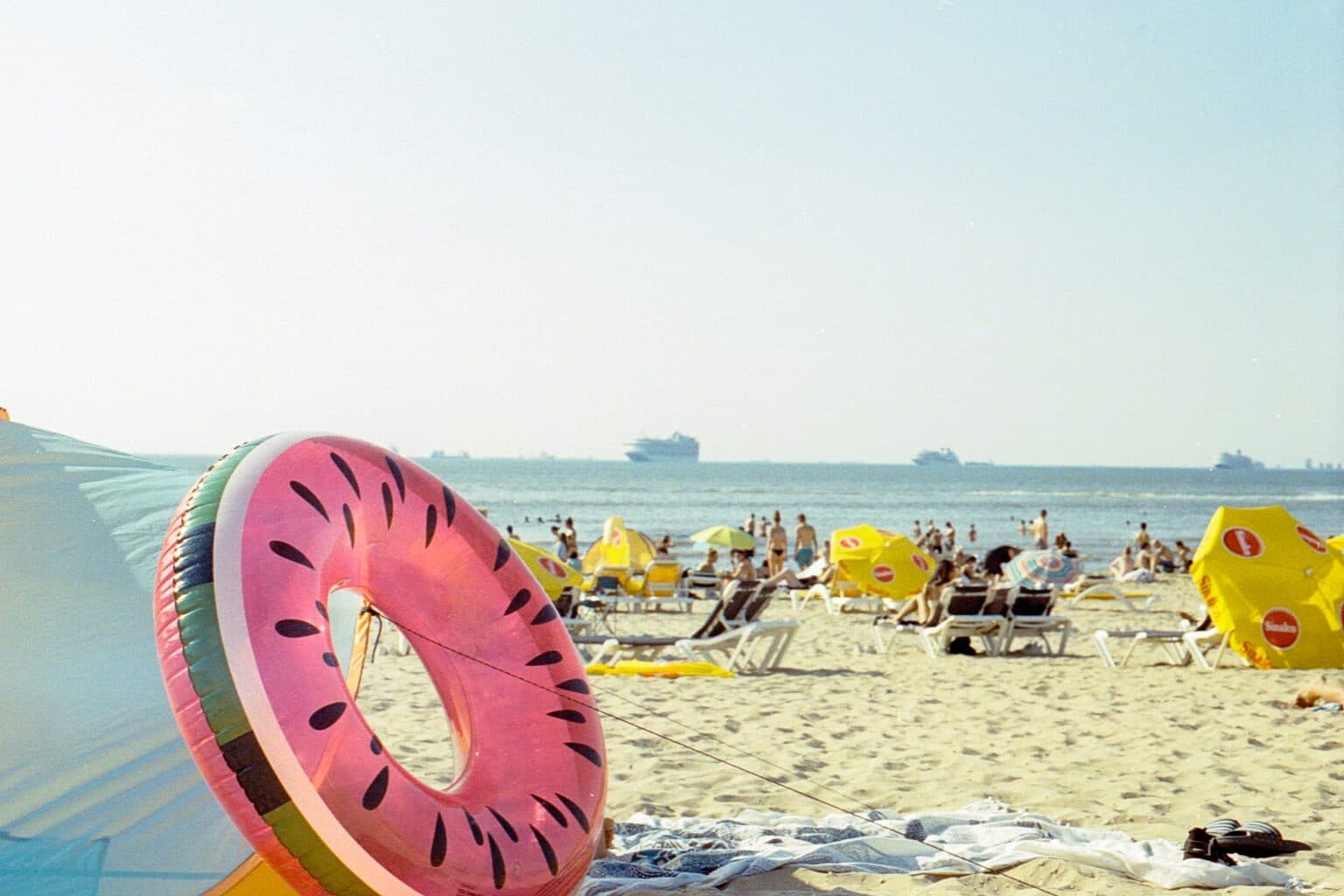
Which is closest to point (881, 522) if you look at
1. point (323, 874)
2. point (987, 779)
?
point (987, 779)

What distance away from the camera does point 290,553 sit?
301cm

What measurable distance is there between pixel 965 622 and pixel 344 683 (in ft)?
28.4

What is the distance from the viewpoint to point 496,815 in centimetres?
324

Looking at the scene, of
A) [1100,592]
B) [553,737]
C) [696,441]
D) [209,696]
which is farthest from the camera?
[696,441]

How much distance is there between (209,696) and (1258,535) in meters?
8.72

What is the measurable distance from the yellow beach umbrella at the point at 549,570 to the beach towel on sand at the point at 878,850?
6.83m

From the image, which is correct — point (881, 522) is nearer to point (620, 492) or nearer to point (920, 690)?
point (620, 492)

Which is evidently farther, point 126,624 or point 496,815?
point 126,624

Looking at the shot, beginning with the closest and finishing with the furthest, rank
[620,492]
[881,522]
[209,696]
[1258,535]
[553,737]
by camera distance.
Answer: [209,696] < [553,737] < [1258,535] < [881,522] < [620,492]

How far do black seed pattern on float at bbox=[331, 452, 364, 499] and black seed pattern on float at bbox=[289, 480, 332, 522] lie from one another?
0.15 m

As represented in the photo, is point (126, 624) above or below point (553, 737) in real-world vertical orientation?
above

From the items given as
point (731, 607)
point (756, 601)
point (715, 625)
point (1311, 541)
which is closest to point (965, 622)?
point (756, 601)

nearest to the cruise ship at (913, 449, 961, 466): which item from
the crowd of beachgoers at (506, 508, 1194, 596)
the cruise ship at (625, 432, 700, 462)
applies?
the cruise ship at (625, 432, 700, 462)

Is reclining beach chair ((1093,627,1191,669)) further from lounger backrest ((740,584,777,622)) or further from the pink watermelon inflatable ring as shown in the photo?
the pink watermelon inflatable ring
